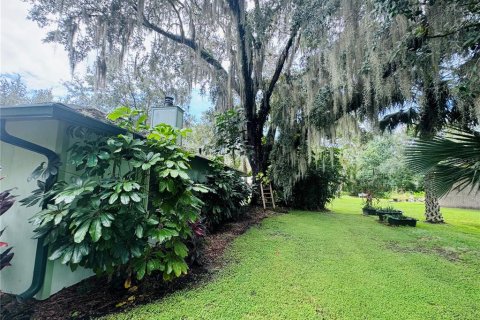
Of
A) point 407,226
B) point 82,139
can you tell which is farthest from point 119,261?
A: point 407,226

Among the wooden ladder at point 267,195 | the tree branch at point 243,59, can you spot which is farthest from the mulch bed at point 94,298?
the tree branch at point 243,59

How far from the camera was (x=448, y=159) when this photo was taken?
9.57 feet

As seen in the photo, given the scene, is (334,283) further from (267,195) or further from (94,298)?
(267,195)

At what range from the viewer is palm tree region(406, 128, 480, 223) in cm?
264

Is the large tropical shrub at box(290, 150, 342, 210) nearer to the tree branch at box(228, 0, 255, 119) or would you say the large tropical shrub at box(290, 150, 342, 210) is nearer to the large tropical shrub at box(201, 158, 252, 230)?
the tree branch at box(228, 0, 255, 119)

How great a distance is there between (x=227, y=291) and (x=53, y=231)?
5.66 feet

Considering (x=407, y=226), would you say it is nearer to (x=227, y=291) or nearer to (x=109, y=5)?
(x=227, y=291)

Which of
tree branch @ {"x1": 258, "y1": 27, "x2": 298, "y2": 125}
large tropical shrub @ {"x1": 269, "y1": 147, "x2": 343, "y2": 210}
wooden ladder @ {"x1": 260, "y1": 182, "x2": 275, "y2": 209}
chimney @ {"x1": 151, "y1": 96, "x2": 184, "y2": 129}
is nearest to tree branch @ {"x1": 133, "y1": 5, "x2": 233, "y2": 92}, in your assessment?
tree branch @ {"x1": 258, "y1": 27, "x2": 298, "y2": 125}

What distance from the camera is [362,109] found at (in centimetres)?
621

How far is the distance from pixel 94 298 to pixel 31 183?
4.55 feet

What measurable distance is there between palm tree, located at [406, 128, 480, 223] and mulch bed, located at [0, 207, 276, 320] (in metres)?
3.20

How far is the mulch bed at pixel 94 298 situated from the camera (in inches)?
77.5

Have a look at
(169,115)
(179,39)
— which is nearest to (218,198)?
(169,115)

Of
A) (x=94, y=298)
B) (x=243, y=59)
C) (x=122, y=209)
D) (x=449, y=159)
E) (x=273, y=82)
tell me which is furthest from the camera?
(x=273, y=82)
